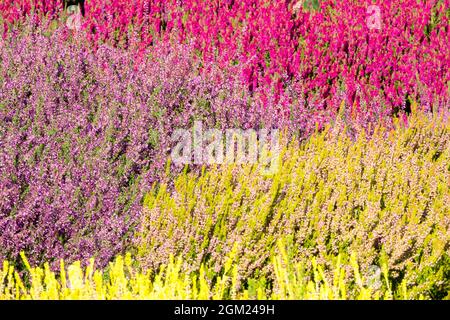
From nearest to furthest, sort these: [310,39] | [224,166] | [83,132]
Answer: [224,166] < [83,132] < [310,39]

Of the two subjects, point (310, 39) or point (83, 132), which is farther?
point (310, 39)

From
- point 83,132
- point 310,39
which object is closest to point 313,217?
point 83,132

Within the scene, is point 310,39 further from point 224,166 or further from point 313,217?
point 313,217

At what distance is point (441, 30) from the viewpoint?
18.9 feet

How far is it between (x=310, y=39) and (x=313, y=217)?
8.02 feet

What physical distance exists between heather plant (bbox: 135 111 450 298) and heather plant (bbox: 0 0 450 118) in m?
1.02

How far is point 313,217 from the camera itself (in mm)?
3211

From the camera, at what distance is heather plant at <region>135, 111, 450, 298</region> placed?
305cm

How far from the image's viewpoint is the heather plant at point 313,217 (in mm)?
3053

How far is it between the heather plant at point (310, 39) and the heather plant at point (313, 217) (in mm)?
1017

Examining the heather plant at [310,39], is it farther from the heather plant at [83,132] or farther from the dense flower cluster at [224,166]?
the heather plant at [83,132]

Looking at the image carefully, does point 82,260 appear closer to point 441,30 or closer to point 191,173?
point 191,173

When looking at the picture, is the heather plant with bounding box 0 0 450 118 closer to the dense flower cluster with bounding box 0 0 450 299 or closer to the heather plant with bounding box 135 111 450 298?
the dense flower cluster with bounding box 0 0 450 299
